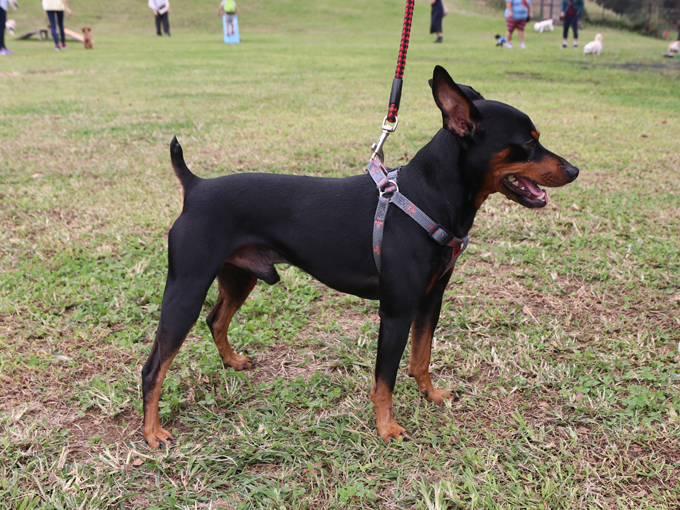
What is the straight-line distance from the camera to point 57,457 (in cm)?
243

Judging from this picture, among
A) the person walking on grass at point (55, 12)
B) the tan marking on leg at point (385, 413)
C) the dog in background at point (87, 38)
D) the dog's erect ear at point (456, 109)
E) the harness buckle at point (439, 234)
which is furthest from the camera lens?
the dog in background at point (87, 38)

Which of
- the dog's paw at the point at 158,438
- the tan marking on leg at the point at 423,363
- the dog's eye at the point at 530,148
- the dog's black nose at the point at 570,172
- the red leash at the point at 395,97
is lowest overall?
the dog's paw at the point at 158,438

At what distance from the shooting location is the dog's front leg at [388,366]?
2.42 m

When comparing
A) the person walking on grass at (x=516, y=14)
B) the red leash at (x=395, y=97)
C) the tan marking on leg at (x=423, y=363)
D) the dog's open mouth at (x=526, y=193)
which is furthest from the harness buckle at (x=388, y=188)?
the person walking on grass at (x=516, y=14)

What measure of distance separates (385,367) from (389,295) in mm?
346

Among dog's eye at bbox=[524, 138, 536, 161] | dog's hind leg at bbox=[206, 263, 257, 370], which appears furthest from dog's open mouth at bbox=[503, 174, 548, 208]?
dog's hind leg at bbox=[206, 263, 257, 370]

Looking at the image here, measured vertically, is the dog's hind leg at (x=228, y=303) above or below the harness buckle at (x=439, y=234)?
below

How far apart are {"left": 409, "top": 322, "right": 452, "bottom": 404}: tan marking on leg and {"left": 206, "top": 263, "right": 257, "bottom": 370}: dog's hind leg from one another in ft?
3.10

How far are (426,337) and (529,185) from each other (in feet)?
2.97

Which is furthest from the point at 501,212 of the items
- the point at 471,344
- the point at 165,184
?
the point at 165,184

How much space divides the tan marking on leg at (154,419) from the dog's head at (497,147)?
5.32 ft

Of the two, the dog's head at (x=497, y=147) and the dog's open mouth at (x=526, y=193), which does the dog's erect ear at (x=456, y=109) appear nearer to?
the dog's head at (x=497, y=147)

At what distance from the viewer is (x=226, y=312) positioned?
9.85 feet

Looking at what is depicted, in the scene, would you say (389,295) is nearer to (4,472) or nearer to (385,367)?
(385,367)
